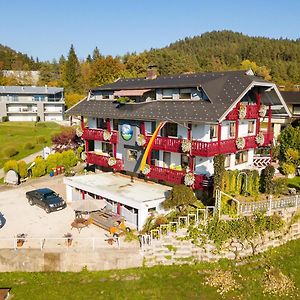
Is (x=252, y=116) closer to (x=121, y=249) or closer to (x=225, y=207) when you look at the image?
(x=225, y=207)

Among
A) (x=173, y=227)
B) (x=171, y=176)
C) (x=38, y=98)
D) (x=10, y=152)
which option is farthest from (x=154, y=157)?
(x=38, y=98)

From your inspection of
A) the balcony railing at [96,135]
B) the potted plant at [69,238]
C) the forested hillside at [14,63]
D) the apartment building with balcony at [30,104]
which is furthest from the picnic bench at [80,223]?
the forested hillside at [14,63]

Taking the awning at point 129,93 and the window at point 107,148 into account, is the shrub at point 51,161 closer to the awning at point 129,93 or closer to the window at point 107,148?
the window at point 107,148

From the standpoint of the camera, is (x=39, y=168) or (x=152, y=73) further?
(x=39, y=168)

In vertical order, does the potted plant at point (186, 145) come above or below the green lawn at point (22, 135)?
above

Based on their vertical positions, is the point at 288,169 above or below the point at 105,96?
below

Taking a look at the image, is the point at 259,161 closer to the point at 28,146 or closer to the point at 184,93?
the point at 184,93

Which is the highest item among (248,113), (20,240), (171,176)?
(248,113)
